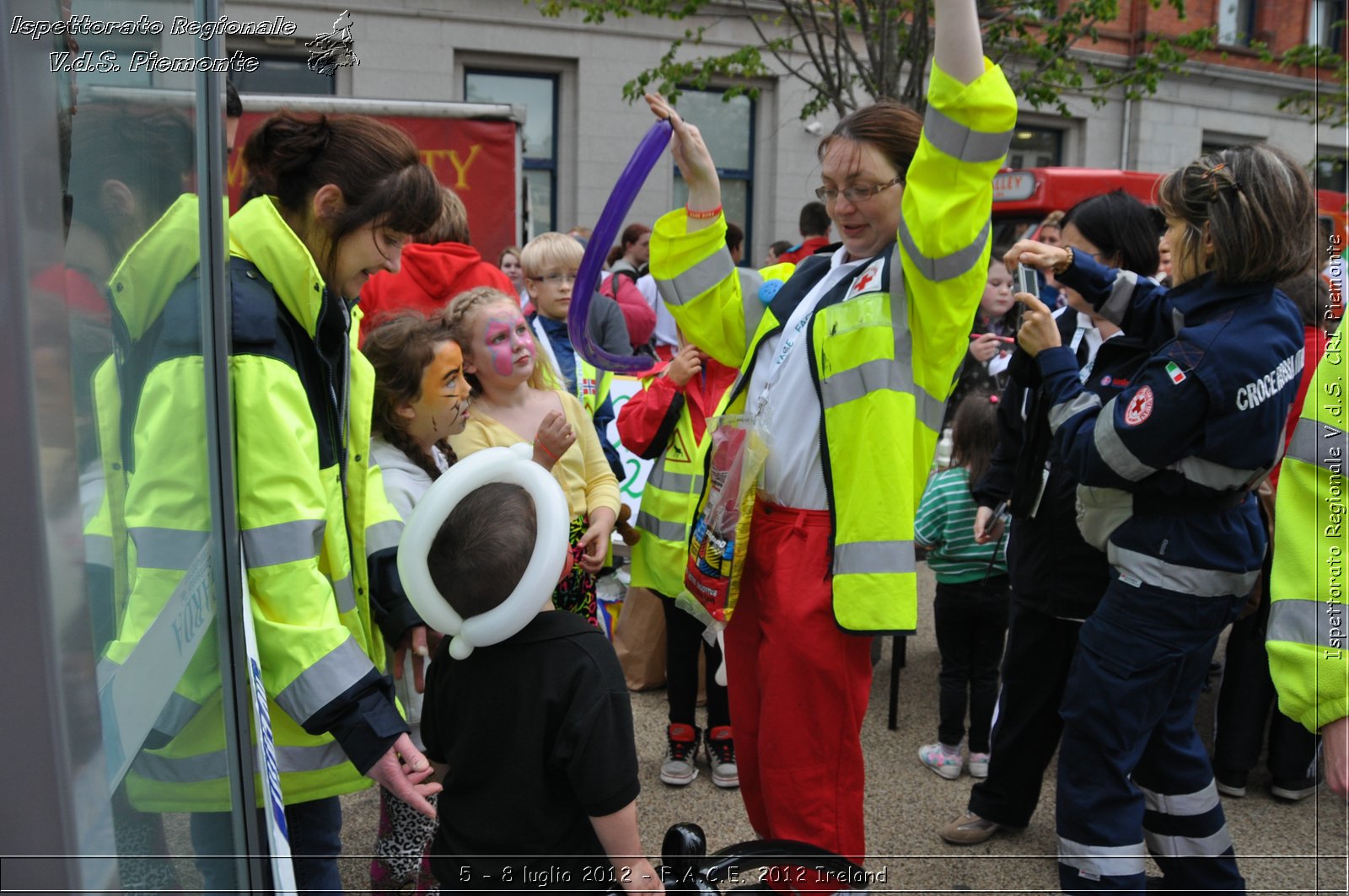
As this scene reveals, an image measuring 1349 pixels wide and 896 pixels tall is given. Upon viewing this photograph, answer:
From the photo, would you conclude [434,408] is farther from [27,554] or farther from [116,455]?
[27,554]

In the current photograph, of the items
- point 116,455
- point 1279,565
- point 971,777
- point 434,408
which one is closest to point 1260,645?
point 971,777

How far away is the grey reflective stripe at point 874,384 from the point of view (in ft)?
7.75

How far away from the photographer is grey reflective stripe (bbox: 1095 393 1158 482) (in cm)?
252

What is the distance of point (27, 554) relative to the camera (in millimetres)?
637

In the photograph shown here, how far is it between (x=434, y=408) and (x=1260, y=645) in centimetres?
314

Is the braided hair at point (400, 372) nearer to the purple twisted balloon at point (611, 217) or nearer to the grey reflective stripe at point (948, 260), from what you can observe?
the purple twisted balloon at point (611, 217)

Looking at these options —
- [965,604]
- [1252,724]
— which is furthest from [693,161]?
[1252,724]

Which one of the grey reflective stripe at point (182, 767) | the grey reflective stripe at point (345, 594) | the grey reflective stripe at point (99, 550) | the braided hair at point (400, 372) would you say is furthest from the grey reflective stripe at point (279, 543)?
the braided hair at point (400, 372)

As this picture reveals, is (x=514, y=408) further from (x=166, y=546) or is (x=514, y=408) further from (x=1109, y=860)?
(x=166, y=546)

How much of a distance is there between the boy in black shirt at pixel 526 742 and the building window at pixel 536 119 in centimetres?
1234

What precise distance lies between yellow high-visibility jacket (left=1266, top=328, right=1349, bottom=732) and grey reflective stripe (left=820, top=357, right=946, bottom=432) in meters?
0.78

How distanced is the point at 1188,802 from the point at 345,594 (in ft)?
7.61

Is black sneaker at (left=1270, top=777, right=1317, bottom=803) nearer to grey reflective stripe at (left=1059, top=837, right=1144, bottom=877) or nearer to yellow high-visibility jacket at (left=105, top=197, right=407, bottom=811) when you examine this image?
grey reflective stripe at (left=1059, top=837, right=1144, bottom=877)

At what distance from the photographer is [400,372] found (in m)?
2.76
